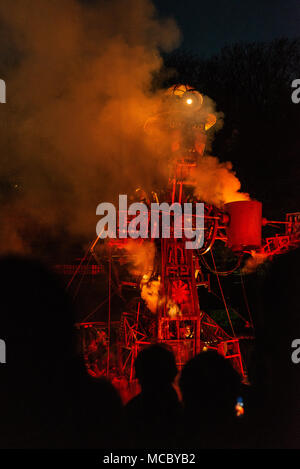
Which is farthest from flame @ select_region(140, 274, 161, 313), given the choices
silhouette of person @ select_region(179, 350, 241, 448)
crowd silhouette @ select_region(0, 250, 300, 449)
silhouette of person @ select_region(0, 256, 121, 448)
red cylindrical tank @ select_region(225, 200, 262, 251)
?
silhouette of person @ select_region(0, 256, 121, 448)

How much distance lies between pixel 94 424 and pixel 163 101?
537 cm

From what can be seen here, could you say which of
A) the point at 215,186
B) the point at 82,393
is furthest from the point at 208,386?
the point at 215,186

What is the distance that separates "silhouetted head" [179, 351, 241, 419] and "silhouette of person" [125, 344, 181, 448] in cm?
7

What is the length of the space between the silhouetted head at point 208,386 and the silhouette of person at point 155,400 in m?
0.07

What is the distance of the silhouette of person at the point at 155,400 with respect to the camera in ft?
6.14

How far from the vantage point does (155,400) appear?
1880 millimetres

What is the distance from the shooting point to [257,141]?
43.1ft

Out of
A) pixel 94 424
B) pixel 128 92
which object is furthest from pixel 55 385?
pixel 128 92

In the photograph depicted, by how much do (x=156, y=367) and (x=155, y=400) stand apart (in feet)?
0.54

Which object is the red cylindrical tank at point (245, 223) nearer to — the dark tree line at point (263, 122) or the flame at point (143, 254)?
the flame at point (143, 254)

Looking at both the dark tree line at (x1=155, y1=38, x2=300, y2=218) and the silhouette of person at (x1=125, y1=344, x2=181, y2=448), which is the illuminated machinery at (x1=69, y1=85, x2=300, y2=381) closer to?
the silhouette of person at (x1=125, y1=344, x2=181, y2=448)

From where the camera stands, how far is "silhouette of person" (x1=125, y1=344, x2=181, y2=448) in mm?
1872
